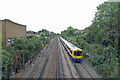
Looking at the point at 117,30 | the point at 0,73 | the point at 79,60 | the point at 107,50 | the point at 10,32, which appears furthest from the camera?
the point at 10,32

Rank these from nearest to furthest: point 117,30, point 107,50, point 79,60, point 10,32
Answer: point 107,50 → point 117,30 → point 79,60 → point 10,32

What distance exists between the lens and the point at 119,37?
11.7 meters

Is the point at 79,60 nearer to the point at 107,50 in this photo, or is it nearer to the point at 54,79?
the point at 107,50

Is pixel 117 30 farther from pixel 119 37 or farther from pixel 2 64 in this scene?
pixel 2 64

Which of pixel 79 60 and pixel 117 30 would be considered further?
pixel 79 60

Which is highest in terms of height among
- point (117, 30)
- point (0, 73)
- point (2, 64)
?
point (117, 30)

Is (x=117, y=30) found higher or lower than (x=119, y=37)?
higher

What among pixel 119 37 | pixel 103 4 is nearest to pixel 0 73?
pixel 119 37

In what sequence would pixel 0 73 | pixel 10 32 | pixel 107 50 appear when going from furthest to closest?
1. pixel 10 32
2. pixel 107 50
3. pixel 0 73

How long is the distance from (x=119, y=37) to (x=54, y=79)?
10.0 meters

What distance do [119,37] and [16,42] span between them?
14209 mm

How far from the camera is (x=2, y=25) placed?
611 inches

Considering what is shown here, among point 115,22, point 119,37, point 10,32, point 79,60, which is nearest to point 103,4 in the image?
point 115,22

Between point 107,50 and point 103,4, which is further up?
point 103,4
